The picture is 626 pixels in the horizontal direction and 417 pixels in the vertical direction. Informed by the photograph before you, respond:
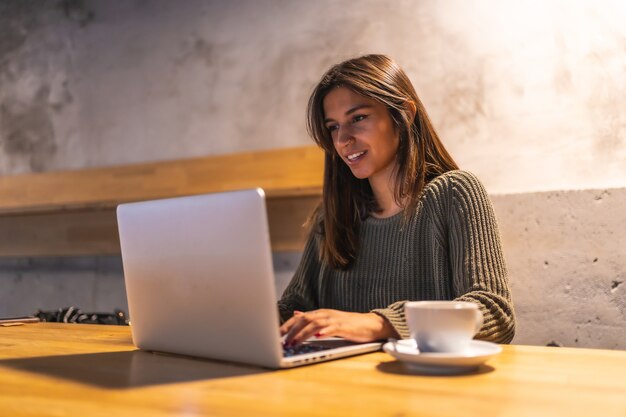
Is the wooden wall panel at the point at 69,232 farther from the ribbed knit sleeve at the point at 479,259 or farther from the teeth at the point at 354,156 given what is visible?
the ribbed knit sleeve at the point at 479,259

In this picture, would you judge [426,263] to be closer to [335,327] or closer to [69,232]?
[335,327]

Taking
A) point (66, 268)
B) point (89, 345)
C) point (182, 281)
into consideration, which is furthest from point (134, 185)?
point (182, 281)

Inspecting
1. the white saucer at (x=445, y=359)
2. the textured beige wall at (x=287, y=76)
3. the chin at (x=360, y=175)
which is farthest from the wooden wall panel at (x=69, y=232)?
the white saucer at (x=445, y=359)

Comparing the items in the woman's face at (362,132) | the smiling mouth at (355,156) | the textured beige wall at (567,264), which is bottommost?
the textured beige wall at (567,264)

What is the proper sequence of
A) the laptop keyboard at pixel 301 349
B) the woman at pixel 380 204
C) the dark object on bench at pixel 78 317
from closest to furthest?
the laptop keyboard at pixel 301 349
the woman at pixel 380 204
the dark object on bench at pixel 78 317

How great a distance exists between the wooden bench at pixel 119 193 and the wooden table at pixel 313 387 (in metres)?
1.67

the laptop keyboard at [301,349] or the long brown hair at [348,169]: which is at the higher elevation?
the long brown hair at [348,169]

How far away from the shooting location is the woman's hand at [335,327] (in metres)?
1.08

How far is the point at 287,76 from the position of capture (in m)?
2.86

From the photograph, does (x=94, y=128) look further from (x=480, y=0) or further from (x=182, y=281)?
(x=182, y=281)

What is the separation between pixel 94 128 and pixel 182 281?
102 inches

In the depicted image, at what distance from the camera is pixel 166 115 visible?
10.5ft

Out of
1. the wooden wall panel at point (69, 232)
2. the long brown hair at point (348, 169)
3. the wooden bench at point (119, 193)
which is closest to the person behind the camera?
the long brown hair at point (348, 169)

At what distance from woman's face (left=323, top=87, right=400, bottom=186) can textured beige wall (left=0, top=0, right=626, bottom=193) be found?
765 mm
